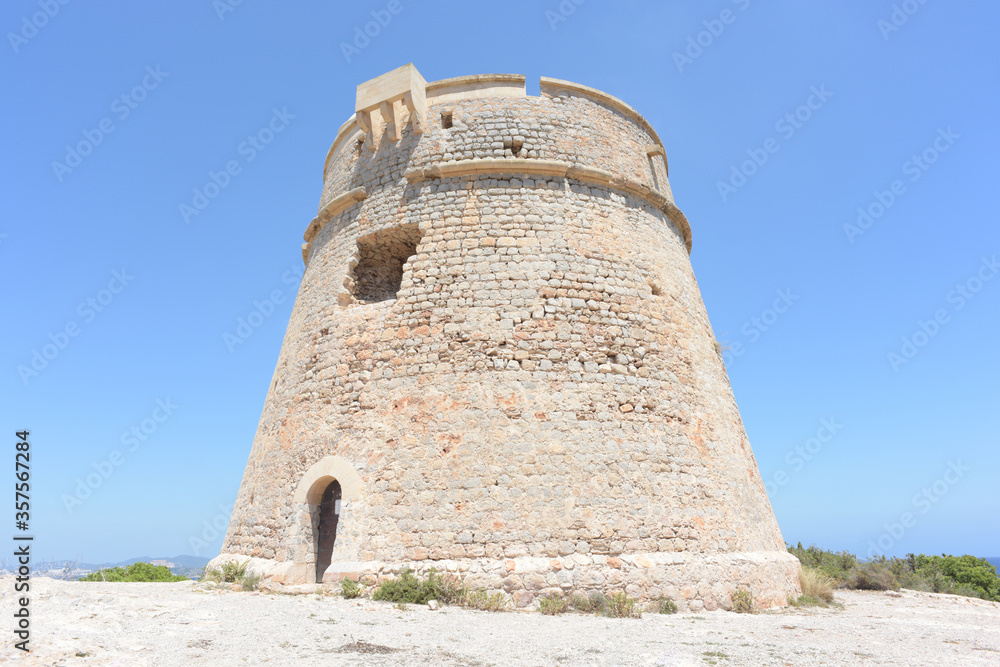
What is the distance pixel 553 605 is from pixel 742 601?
104 inches

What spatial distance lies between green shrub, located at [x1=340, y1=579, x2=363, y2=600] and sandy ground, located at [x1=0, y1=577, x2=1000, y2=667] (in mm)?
169

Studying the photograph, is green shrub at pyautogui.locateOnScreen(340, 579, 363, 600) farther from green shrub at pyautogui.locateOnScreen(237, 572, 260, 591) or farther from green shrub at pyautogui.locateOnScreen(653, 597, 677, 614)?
green shrub at pyautogui.locateOnScreen(653, 597, 677, 614)

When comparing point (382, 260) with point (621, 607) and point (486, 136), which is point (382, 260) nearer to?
point (486, 136)

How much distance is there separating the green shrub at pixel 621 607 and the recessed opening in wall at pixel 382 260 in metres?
5.61

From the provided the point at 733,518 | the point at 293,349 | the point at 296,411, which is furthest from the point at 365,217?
the point at 733,518

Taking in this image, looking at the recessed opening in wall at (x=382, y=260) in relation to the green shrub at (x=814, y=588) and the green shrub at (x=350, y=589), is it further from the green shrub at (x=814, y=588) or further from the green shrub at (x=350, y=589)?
the green shrub at (x=814, y=588)

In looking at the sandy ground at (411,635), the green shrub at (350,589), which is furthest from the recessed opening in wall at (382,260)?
the sandy ground at (411,635)

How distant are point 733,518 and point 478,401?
399 centimetres

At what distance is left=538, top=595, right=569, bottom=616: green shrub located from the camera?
636 cm

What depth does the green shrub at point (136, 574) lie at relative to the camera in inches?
382

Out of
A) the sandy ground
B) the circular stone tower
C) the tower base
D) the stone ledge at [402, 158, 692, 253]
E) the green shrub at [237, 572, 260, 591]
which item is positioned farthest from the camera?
the stone ledge at [402, 158, 692, 253]

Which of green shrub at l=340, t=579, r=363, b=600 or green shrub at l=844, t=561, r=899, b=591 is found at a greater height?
green shrub at l=844, t=561, r=899, b=591

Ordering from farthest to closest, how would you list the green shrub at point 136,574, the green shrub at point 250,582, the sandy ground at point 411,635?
the green shrub at point 136,574, the green shrub at point 250,582, the sandy ground at point 411,635

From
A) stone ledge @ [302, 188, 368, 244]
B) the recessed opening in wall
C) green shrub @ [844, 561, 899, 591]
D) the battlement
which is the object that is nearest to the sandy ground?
green shrub @ [844, 561, 899, 591]
